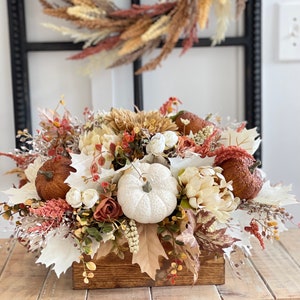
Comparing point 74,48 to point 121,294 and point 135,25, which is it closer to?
point 135,25

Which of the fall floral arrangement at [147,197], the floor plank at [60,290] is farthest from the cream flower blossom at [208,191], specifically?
the floor plank at [60,290]

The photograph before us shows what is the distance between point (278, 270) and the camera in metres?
0.98

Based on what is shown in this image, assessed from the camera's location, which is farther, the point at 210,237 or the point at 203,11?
the point at 203,11

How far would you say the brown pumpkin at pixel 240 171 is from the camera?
0.88 m

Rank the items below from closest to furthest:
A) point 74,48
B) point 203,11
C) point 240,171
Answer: point 240,171
point 203,11
point 74,48

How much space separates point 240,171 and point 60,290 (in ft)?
1.15

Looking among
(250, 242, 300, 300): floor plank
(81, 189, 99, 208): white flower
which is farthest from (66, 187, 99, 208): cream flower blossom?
(250, 242, 300, 300): floor plank

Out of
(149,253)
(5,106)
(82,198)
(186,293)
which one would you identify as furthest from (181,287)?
(5,106)

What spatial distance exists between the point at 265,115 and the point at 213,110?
15 centimetres

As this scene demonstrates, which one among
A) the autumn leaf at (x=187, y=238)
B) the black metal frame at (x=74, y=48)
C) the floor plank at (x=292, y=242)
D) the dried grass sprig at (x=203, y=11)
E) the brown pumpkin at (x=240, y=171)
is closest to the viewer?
the autumn leaf at (x=187, y=238)

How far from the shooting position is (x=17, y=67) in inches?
61.7

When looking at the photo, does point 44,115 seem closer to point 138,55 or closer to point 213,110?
point 138,55

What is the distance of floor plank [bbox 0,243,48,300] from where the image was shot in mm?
887

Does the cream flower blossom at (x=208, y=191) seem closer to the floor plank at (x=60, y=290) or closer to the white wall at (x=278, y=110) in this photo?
the floor plank at (x=60, y=290)
